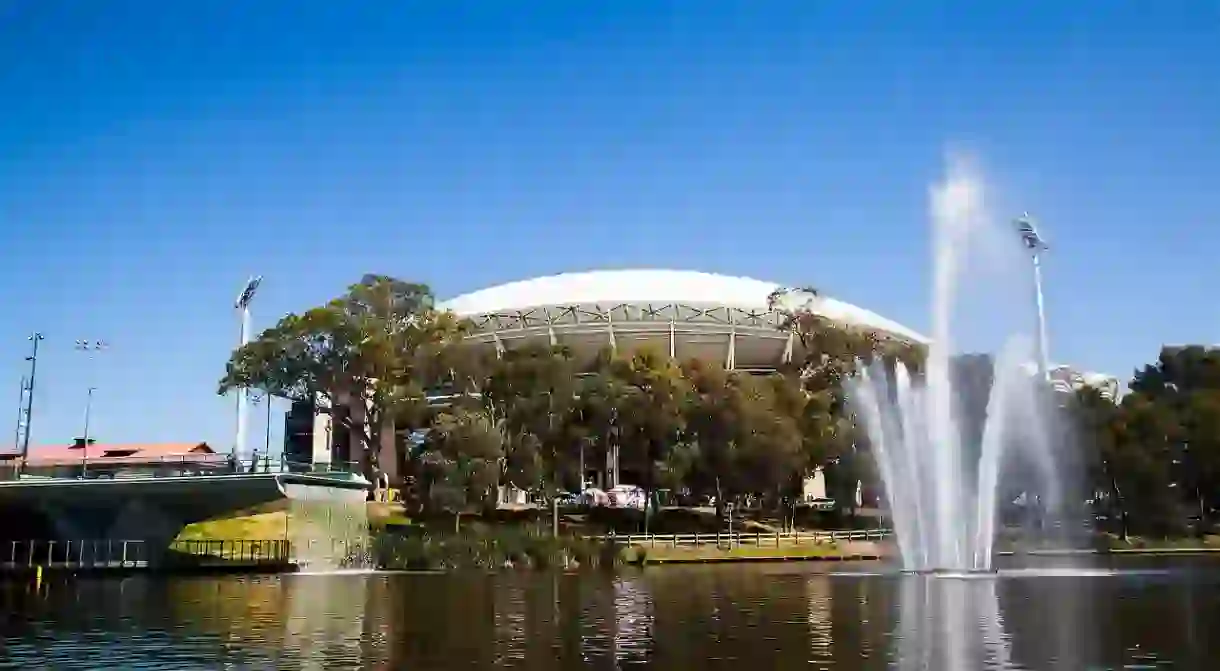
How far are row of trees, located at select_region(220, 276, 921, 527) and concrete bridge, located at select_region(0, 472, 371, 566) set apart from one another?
670 cm

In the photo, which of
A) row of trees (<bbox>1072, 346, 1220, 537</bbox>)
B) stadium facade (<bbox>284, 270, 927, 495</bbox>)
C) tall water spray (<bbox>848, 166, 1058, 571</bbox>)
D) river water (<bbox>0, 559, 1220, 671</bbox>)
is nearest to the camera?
river water (<bbox>0, 559, 1220, 671</bbox>)

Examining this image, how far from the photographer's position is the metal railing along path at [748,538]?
55750 mm

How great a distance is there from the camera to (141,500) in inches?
1982

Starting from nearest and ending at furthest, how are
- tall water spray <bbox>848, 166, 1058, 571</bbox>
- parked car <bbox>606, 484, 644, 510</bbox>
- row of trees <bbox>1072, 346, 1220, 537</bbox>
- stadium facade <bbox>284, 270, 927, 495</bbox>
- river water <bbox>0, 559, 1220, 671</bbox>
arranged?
river water <bbox>0, 559, 1220, 671</bbox> → tall water spray <bbox>848, 166, 1058, 571</bbox> → row of trees <bbox>1072, 346, 1220, 537</bbox> → parked car <bbox>606, 484, 644, 510</bbox> → stadium facade <bbox>284, 270, 927, 495</bbox>

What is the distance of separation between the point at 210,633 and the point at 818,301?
219 feet

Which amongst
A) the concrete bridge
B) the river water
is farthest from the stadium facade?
the river water

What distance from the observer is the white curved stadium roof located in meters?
97.6

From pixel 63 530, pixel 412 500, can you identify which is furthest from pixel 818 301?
pixel 63 530

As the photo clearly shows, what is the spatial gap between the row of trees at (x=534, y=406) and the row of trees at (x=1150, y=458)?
40.1 ft

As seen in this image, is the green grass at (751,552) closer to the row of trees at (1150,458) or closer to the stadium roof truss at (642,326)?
the row of trees at (1150,458)

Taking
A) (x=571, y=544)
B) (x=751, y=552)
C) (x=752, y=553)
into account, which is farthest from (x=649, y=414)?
(x=571, y=544)

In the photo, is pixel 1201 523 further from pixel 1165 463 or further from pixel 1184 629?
pixel 1184 629

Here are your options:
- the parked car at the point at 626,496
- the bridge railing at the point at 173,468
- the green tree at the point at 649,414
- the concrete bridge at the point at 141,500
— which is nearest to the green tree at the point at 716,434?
the green tree at the point at 649,414

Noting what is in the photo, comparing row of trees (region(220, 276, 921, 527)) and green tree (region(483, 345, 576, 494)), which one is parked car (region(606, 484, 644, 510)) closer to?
row of trees (region(220, 276, 921, 527))
